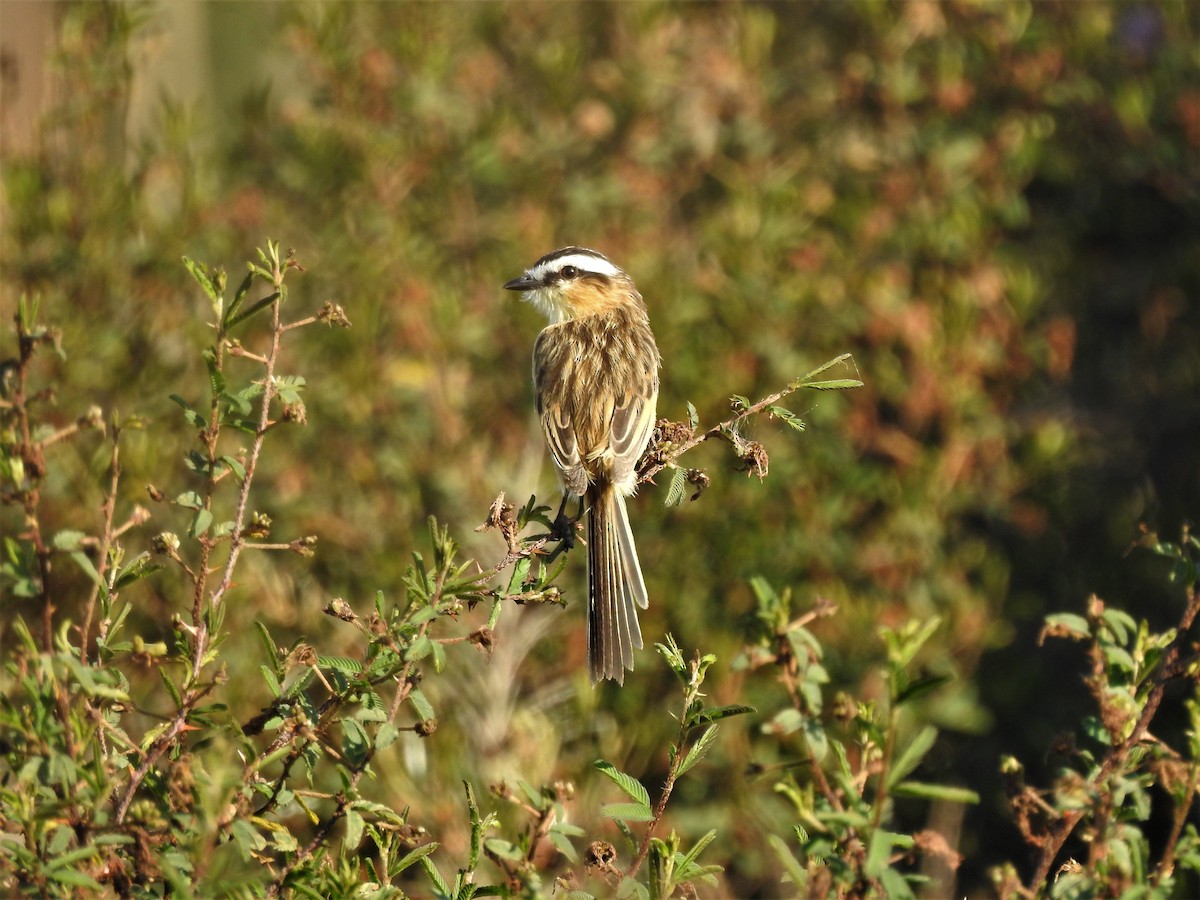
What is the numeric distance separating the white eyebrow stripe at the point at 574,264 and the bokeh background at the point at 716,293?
2.60ft

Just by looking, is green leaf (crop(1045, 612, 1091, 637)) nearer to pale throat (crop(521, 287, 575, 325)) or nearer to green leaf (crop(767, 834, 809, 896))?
green leaf (crop(767, 834, 809, 896))

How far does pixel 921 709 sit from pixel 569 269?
2.48 meters

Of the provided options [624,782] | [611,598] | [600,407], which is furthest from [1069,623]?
[600,407]

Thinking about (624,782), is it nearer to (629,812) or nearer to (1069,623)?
(629,812)

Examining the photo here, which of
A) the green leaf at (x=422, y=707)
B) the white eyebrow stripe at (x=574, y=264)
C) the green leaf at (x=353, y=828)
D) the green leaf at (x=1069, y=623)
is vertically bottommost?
the green leaf at (x=353, y=828)

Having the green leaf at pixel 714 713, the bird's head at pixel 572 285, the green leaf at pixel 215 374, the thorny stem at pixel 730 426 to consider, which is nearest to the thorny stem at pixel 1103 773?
the green leaf at pixel 714 713

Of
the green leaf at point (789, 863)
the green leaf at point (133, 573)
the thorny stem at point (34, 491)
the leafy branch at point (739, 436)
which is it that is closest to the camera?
the green leaf at point (789, 863)

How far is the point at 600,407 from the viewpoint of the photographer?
467cm

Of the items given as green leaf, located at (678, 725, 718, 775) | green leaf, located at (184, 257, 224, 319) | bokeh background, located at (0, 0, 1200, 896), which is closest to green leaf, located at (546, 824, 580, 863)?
green leaf, located at (678, 725, 718, 775)

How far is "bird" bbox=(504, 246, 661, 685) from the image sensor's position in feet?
13.3

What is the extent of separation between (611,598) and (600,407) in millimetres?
842

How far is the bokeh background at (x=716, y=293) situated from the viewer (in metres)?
5.91

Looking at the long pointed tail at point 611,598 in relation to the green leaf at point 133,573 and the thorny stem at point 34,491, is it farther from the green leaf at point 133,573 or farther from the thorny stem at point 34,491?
the thorny stem at point 34,491

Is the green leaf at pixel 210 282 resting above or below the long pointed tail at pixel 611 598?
above
